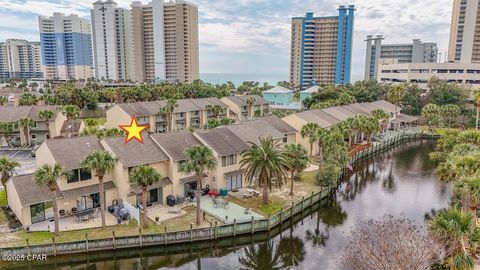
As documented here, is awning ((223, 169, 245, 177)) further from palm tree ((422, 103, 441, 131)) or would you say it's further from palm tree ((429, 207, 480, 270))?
palm tree ((422, 103, 441, 131))

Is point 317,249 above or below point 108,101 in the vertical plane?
below

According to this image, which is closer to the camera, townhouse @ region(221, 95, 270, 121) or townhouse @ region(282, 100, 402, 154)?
townhouse @ region(282, 100, 402, 154)

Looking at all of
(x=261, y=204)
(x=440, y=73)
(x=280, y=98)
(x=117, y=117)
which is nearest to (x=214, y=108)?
(x=117, y=117)

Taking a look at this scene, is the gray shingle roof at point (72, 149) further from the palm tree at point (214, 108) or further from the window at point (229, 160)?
the palm tree at point (214, 108)

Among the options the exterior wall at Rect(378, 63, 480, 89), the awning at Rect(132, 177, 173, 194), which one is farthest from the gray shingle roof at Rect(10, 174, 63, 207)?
the exterior wall at Rect(378, 63, 480, 89)

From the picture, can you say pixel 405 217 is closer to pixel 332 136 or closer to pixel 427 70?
pixel 332 136

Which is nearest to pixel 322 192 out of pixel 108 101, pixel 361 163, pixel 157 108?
pixel 361 163
